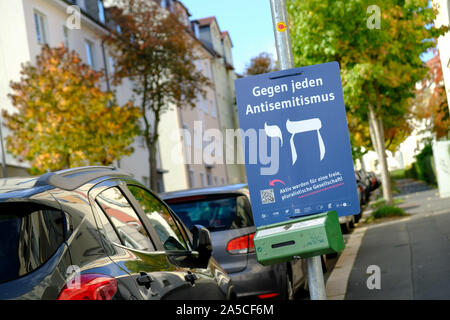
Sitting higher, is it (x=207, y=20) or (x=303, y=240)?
(x=207, y=20)

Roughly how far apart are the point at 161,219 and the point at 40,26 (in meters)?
22.4

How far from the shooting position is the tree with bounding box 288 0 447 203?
1744 cm

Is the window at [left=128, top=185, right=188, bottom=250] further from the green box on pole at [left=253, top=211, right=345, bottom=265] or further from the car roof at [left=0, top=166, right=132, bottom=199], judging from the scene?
the car roof at [left=0, top=166, right=132, bottom=199]

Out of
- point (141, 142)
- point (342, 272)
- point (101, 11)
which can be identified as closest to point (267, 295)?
point (342, 272)

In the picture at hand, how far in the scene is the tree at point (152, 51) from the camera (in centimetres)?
2877

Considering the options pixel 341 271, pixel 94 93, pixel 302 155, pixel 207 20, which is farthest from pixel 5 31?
pixel 207 20

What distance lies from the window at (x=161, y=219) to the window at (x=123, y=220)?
1.02 feet

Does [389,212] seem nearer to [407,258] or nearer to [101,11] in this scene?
[407,258]

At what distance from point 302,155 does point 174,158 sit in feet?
120

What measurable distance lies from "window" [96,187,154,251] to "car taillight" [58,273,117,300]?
1.28 feet

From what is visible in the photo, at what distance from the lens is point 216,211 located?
7348 mm

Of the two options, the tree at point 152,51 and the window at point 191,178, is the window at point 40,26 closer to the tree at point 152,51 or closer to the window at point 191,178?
the tree at point 152,51
